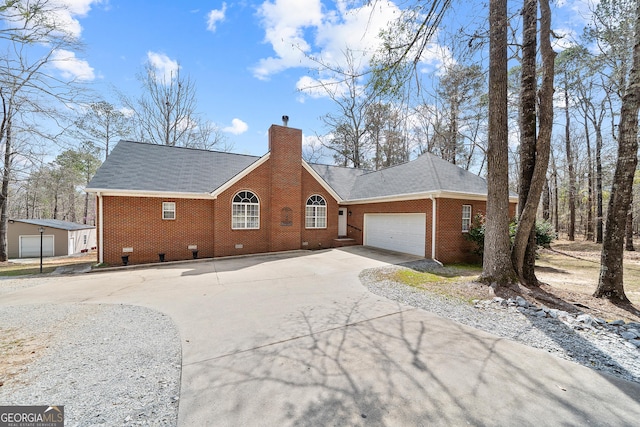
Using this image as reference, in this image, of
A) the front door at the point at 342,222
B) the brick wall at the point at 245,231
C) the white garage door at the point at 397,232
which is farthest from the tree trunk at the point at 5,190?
the white garage door at the point at 397,232

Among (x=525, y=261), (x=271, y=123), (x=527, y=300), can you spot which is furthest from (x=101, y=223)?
(x=525, y=261)

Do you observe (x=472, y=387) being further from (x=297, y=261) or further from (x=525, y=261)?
(x=297, y=261)

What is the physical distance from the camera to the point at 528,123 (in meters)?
7.30

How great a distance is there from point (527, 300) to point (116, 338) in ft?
25.9

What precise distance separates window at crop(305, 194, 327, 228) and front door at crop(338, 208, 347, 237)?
58.8 inches

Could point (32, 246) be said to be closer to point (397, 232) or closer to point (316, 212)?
point (316, 212)

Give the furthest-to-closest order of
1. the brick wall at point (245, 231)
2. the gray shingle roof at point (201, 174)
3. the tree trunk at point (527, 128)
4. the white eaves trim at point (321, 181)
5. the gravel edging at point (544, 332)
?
the white eaves trim at point (321, 181) < the brick wall at point (245, 231) < the gray shingle roof at point (201, 174) < the tree trunk at point (527, 128) < the gravel edging at point (544, 332)

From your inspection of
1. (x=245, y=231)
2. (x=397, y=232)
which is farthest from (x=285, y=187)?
(x=397, y=232)

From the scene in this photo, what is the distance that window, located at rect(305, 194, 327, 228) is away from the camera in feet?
48.9

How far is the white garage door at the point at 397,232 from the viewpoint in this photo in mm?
11750

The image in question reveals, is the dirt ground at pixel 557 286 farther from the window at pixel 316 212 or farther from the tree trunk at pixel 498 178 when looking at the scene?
the window at pixel 316 212

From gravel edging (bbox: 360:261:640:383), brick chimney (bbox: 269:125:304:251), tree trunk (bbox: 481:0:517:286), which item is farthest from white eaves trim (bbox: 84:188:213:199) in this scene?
tree trunk (bbox: 481:0:517:286)

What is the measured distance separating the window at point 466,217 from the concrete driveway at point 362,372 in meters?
8.24

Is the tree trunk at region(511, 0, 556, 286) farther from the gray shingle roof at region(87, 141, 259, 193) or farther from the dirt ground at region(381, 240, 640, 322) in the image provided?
the gray shingle roof at region(87, 141, 259, 193)
